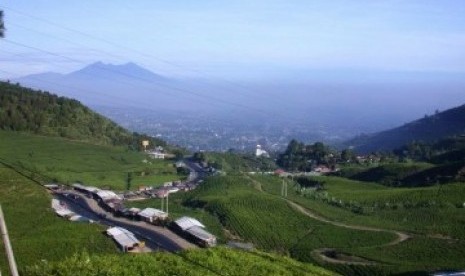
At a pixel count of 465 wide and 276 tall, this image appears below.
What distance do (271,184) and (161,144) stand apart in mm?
55215

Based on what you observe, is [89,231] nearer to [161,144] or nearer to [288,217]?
[288,217]

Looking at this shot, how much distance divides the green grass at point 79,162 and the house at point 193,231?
27459 millimetres

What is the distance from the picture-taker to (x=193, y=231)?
40531 mm

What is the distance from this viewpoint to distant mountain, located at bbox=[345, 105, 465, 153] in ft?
531

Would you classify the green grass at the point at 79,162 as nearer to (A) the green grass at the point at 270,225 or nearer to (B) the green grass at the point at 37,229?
(A) the green grass at the point at 270,225

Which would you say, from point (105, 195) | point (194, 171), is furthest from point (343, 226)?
point (194, 171)

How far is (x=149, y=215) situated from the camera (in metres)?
47.1

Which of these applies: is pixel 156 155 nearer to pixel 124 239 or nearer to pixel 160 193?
pixel 160 193

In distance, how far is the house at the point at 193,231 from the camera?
38.9 m

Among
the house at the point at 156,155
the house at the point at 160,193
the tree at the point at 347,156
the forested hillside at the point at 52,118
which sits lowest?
the house at the point at 160,193

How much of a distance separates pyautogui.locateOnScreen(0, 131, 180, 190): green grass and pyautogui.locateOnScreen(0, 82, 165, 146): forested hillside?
4814 millimetres

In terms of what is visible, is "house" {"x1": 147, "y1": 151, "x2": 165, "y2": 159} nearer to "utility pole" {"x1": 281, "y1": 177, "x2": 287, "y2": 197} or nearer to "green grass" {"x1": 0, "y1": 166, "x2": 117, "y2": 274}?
"utility pole" {"x1": 281, "y1": 177, "x2": 287, "y2": 197}

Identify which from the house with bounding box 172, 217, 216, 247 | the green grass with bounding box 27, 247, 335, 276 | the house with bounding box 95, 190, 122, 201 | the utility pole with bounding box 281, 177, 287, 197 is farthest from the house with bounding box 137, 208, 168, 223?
the utility pole with bounding box 281, 177, 287, 197

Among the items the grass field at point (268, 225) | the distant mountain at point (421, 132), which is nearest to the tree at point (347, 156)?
the grass field at point (268, 225)
